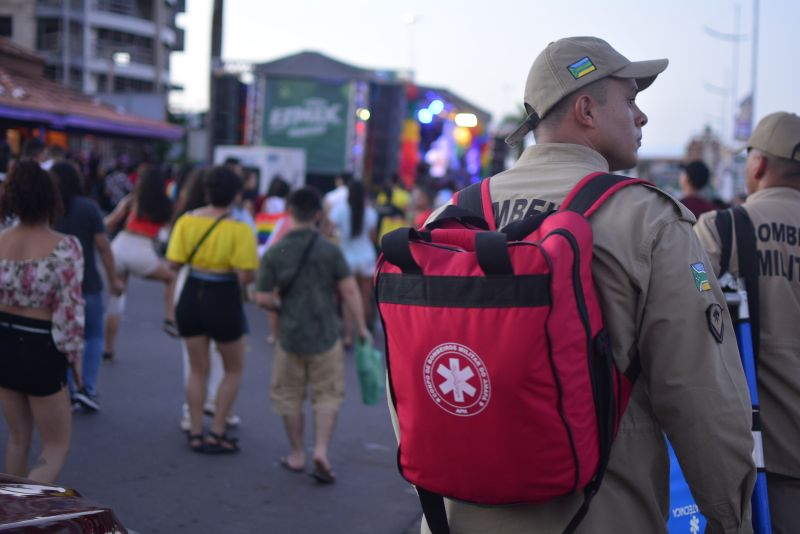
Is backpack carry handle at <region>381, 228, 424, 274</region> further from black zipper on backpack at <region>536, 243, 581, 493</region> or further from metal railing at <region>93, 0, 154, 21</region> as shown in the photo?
metal railing at <region>93, 0, 154, 21</region>

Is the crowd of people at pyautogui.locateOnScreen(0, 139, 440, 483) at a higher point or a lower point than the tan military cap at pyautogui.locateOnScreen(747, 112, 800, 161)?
lower

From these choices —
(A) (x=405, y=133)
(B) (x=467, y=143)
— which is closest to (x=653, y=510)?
(A) (x=405, y=133)

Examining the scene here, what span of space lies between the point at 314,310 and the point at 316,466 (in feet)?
3.37

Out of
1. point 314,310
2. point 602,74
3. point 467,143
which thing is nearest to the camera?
point 602,74

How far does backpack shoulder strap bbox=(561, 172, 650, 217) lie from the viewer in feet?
6.68

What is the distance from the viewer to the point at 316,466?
5.91 m

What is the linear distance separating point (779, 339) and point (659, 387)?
1184 millimetres

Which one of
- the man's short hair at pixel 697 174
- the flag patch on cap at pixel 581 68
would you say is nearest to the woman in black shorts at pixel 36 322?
the flag patch on cap at pixel 581 68

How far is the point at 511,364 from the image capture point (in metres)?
1.84

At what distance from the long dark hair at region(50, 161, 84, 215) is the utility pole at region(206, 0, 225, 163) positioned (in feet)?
42.8

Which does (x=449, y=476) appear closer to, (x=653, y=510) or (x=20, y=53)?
(x=653, y=510)

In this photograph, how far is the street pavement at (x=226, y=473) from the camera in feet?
17.2

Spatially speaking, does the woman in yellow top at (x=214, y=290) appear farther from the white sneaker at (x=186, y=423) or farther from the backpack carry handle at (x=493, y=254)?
the backpack carry handle at (x=493, y=254)

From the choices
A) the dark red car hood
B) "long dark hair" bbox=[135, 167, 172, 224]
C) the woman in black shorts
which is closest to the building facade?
"long dark hair" bbox=[135, 167, 172, 224]
